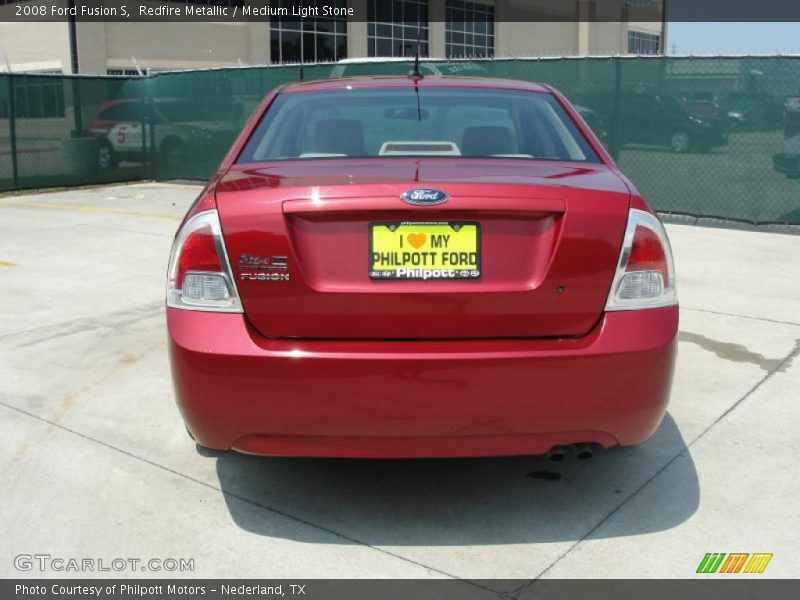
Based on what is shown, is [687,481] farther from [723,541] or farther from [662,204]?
[662,204]

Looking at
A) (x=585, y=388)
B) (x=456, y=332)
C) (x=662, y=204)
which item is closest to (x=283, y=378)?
(x=456, y=332)

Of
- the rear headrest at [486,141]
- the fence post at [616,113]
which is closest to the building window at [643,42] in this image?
the fence post at [616,113]

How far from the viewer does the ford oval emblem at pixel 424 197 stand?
116 inches

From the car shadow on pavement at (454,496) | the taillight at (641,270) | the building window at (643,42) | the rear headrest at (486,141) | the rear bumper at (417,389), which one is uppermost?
the building window at (643,42)

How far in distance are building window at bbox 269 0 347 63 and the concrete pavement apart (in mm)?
30182

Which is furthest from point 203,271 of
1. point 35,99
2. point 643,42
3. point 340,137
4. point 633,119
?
point 643,42

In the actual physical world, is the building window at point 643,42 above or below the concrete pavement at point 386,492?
above

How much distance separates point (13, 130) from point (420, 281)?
44.5ft

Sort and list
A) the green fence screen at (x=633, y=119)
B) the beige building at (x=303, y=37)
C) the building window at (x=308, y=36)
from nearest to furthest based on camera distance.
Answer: the green fence screen at (x=633, y=119)
the beige building at (x=303, y=37)
the building window at (x=308, y=36)

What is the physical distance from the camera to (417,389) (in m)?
2.92

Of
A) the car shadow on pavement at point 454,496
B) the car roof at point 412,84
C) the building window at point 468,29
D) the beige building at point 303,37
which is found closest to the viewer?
the car shadow on pavement at point 454,496

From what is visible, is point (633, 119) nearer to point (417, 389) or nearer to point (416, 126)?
point (416, 126)

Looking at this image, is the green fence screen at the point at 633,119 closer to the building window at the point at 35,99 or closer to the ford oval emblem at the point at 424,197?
the building window at the point at 35,99
